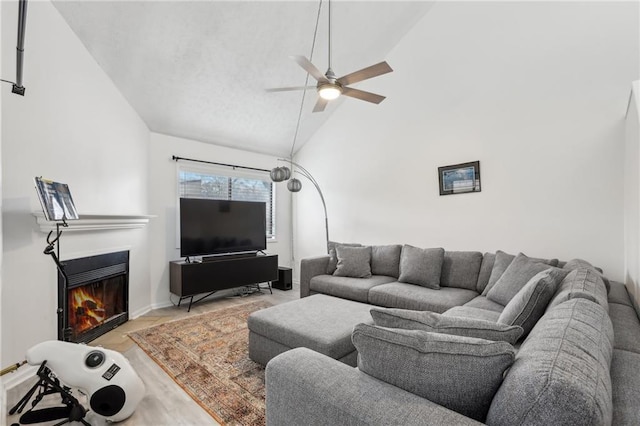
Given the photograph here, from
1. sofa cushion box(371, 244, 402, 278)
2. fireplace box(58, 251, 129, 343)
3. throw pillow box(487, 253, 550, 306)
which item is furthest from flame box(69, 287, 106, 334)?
throw pillow box(487, 253, 550, 306)

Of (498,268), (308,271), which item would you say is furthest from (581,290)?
(308,271)

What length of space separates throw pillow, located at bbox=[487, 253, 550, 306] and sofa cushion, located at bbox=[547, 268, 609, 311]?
0.36 meters

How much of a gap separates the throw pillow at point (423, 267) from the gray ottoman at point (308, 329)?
0.95 metres

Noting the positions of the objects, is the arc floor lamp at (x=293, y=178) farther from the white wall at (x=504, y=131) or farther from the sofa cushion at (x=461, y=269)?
the sofa cushion at (x=461, y=269)

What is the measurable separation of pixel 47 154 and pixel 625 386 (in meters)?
3.61

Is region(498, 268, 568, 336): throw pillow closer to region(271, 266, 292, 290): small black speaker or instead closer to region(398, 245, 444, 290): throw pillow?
region(398, 245, 444, 290): throw pillow

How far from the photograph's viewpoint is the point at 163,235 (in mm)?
4195

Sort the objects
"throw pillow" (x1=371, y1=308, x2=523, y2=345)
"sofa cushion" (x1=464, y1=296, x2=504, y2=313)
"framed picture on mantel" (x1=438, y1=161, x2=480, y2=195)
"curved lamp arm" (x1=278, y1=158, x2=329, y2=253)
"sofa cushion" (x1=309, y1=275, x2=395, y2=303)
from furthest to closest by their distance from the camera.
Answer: "curved lamp arm" (x1=278, y1=158, x2=329, y2=253) < "framed picture on mantel" (x1=438, y1=161, x2=480, y2=195) < "sofa cushion" (x1=309, y1=275, x2=395, y2=303) < "sofa cushion" (x1=464, y1=296, x2=504, y2=313) < "throw pillow" (x1=371, y1=308, x2=523, y2=345)

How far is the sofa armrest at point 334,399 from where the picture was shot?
859 mm

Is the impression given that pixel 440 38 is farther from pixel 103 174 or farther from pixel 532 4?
pixel 103 174

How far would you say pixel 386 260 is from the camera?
12.8 feet

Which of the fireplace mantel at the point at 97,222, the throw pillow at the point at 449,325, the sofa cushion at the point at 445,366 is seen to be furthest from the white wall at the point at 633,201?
the fireplace mantel at the point at 97,222

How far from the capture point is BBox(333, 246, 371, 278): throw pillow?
3.83 metres

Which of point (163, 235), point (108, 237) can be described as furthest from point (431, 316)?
point (163, 235)
